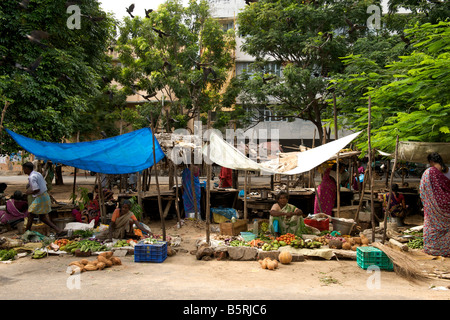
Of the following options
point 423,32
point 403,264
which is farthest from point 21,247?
point 423,32

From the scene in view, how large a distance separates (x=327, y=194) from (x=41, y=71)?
814 cm

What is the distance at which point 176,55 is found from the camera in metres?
16.9

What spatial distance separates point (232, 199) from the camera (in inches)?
400

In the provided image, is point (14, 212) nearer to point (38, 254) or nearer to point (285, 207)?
point (38, 254)

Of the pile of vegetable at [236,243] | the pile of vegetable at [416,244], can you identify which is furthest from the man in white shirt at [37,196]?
the pile of vegetable at [416,244]

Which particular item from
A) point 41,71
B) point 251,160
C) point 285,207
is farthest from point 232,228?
point 41,71

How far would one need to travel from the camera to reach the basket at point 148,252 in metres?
5.49

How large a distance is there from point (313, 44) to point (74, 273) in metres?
11.7

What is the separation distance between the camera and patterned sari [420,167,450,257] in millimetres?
5406

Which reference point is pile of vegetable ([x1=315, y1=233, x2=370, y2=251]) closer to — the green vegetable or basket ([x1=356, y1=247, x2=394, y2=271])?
basket ([x1=356, y1=247, x2=394, y2=271])

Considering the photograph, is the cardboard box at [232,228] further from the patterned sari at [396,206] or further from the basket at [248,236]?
the patterned sari at [396,206]

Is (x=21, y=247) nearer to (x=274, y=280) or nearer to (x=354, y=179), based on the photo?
(x=274, y=280)

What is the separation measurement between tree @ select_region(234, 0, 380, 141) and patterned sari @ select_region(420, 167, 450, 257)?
7.89 meters

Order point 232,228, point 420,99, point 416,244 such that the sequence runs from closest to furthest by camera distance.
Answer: point 416,244 < point 420,99 < point 232,228
